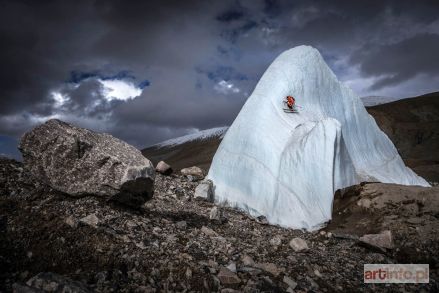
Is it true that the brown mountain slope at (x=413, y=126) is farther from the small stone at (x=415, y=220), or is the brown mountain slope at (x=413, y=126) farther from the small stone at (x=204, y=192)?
the small stone at (x=204, y=192)

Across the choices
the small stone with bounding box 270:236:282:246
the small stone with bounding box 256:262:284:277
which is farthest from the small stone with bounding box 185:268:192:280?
the small stone with bounding box 270:236:282:246

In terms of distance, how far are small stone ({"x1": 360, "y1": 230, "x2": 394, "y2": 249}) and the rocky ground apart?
0.13 meters

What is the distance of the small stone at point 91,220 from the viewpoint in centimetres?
603

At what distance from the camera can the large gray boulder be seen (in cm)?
665

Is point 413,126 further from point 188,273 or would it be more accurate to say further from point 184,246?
point 188,273

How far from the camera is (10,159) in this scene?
914cm

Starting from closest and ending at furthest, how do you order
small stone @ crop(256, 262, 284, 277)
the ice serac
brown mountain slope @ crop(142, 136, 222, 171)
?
small stone @ crop(256, 262, 284, 277) → the ice serac → brown mountain slope @ crop(142, 136, 222, 171)

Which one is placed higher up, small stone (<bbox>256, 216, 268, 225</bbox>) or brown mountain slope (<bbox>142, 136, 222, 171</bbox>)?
brown mountain slope (<bbox>142, 136, 222, 171</bbox>)

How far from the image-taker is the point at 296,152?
33.5ft

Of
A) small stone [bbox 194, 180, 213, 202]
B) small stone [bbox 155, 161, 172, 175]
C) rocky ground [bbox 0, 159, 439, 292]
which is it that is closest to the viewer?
rocky ground [bbox 0, 159, 439, 292]

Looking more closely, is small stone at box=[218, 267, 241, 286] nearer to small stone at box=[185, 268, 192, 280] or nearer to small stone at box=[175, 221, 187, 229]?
small stone at box=[185, 268, 192, 280]

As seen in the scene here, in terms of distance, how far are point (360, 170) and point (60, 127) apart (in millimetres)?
10220

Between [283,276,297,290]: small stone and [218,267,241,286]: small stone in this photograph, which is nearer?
[218,267,241,286]: small stone

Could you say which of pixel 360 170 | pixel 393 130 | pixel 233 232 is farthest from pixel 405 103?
pixel 233 232
